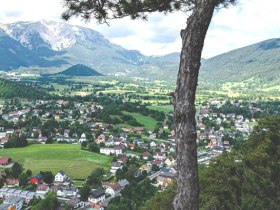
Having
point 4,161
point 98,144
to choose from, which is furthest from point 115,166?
point 4,161

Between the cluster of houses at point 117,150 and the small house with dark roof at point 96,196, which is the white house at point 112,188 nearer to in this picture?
the cluster of houses at point 117,150

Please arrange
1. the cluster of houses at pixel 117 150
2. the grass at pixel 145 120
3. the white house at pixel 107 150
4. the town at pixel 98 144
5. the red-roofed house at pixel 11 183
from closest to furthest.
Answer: the cluster of houses at pixel 117 150 → the town at pixel 98 144 → the red-roofed house at pixel 11 183 → the white house at pixel 107 150 → the grass at pixel 145 120

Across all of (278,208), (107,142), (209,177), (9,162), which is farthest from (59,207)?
(107,142)

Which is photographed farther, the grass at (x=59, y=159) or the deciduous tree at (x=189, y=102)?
the grass at (x=59, y=159)

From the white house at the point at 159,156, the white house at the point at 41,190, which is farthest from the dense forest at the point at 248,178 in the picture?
the white house at the point at 159,156

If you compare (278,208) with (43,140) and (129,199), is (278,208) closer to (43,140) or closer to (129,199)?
(129,199)

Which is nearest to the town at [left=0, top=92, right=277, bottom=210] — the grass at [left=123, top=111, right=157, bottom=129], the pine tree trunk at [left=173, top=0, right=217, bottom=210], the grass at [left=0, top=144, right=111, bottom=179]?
the grass at [left=0, top=144, right=111, bottom=179]
